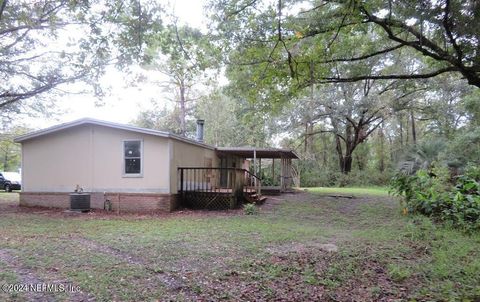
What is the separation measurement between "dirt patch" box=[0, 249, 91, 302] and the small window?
6.21 meters

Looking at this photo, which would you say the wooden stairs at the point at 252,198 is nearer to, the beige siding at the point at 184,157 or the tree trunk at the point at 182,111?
the beige siding at the point at 184,157

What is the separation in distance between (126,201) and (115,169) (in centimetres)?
113

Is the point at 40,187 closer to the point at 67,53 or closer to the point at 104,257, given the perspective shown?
the point at 67,53

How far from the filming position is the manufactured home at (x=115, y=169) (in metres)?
11.5

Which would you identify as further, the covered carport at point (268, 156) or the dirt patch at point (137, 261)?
the covered carport at point (268, 156)

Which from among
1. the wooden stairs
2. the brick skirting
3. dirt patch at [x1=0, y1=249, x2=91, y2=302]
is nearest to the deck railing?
the wooden stairs

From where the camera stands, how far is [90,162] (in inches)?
476

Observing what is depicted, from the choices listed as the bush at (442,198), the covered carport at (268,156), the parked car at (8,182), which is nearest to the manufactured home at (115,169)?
the covered carport at (268,156)

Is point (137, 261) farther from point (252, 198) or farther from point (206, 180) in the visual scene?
point (206, 180)

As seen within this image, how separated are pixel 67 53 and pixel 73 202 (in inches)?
188

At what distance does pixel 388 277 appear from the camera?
15.2ft

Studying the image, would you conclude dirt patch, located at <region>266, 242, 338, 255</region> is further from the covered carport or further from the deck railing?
the covered carport

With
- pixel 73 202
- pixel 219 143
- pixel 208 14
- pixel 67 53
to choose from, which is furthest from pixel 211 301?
pixel 219 143

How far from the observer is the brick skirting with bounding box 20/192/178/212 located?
1133 centimetres
